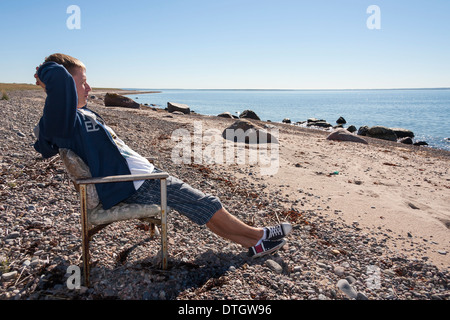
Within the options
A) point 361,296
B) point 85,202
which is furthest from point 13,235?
point 361,296

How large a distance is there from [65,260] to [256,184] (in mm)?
4701

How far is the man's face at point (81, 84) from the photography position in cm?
319

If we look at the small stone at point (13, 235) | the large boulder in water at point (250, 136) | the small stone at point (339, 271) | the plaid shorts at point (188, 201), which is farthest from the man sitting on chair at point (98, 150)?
the large boulder in water at point (250, 136)

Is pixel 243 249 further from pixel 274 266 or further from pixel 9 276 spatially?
pixel 9 276

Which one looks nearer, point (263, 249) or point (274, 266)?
point (274, 266)

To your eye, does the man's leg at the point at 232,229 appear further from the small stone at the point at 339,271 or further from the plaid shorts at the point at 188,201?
the small stone at the point at 339,271

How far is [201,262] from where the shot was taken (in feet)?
12.6

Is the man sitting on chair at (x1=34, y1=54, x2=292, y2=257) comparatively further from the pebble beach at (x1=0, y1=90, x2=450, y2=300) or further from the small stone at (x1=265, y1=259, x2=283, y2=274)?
the pebble beach at (x1=0, y1=90, x2=450, y2=300)

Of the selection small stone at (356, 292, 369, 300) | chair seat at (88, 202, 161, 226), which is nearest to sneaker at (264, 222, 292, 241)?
small stone at (356, 292, 369, 300)

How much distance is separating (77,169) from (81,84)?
90 cm

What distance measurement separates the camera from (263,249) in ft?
13.1

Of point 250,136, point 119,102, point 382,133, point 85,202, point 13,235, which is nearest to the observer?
point 85,202

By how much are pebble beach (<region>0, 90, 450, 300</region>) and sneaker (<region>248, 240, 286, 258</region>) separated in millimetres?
93

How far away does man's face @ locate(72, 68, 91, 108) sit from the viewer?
3.19 metres
